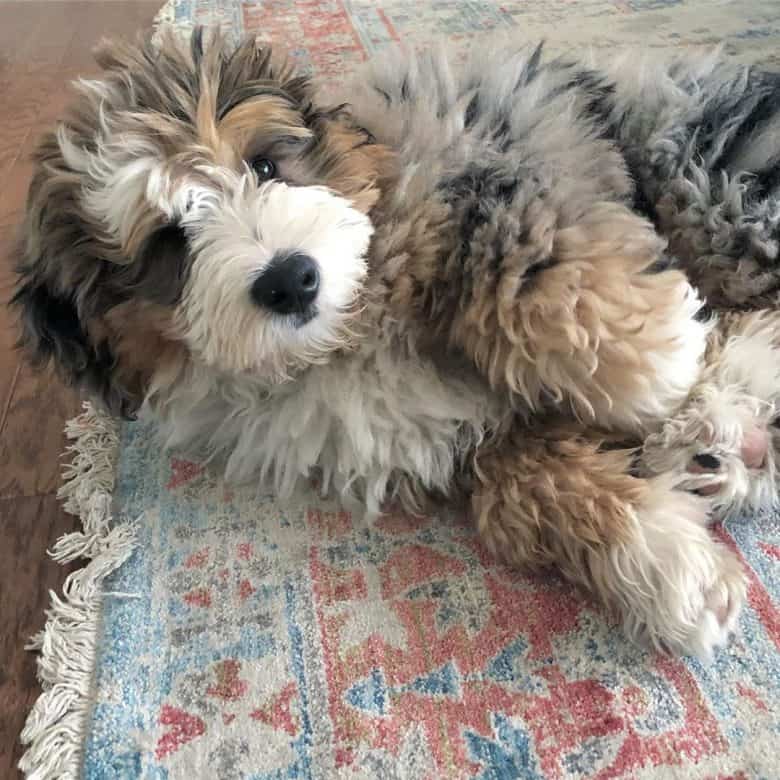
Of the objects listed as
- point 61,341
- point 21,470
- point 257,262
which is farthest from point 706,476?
point 21,470

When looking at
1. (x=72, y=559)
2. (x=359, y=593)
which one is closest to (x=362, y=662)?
(x=359, y=593)

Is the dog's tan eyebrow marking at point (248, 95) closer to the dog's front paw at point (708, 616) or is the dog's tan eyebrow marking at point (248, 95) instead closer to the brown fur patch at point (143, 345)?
the brown fur patch at point (143, 345)

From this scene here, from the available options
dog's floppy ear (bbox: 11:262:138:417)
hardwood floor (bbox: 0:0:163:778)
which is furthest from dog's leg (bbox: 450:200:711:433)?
hardwood floor (bbox: 0:0:163:778)

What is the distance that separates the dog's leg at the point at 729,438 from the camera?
1.20 metres

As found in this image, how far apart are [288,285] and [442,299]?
25 cm

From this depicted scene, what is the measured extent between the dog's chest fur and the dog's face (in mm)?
71

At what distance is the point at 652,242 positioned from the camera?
3.99ft

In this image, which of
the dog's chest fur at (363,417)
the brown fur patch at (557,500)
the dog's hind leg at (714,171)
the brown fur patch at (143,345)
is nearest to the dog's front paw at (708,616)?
the brown fur patch at (557,500)

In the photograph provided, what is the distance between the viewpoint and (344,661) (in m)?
1.12

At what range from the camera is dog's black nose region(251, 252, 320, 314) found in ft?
3.51

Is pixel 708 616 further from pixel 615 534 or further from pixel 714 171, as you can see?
pixel 714 171

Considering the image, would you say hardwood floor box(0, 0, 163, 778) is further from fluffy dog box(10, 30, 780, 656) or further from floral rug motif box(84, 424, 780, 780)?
fluffy dog box(10, 30, 780, 656)

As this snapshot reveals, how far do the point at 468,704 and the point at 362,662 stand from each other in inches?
5.9

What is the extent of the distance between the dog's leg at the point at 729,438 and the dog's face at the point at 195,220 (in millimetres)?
484
